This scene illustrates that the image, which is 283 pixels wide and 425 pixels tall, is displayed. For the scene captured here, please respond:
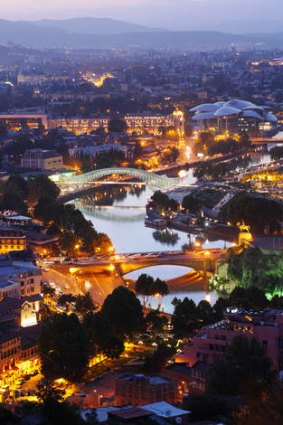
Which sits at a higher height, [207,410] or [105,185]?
[207,410]

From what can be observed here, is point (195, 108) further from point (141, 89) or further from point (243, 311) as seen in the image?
point (243, 311)

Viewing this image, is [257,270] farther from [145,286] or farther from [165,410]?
[165,410]

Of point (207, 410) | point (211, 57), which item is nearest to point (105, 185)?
point (207, 410)

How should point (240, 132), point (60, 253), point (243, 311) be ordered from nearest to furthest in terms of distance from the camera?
point (243, 311) → point (60, 253) → point (240, 132)

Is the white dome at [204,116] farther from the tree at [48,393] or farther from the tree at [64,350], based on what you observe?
the tree at [48,393]

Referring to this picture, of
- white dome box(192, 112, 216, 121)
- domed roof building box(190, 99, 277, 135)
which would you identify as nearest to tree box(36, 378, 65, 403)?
domed roof building box(190, 99, 277, 135)

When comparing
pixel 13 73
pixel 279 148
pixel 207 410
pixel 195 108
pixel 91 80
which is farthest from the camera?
pixel 13 73
